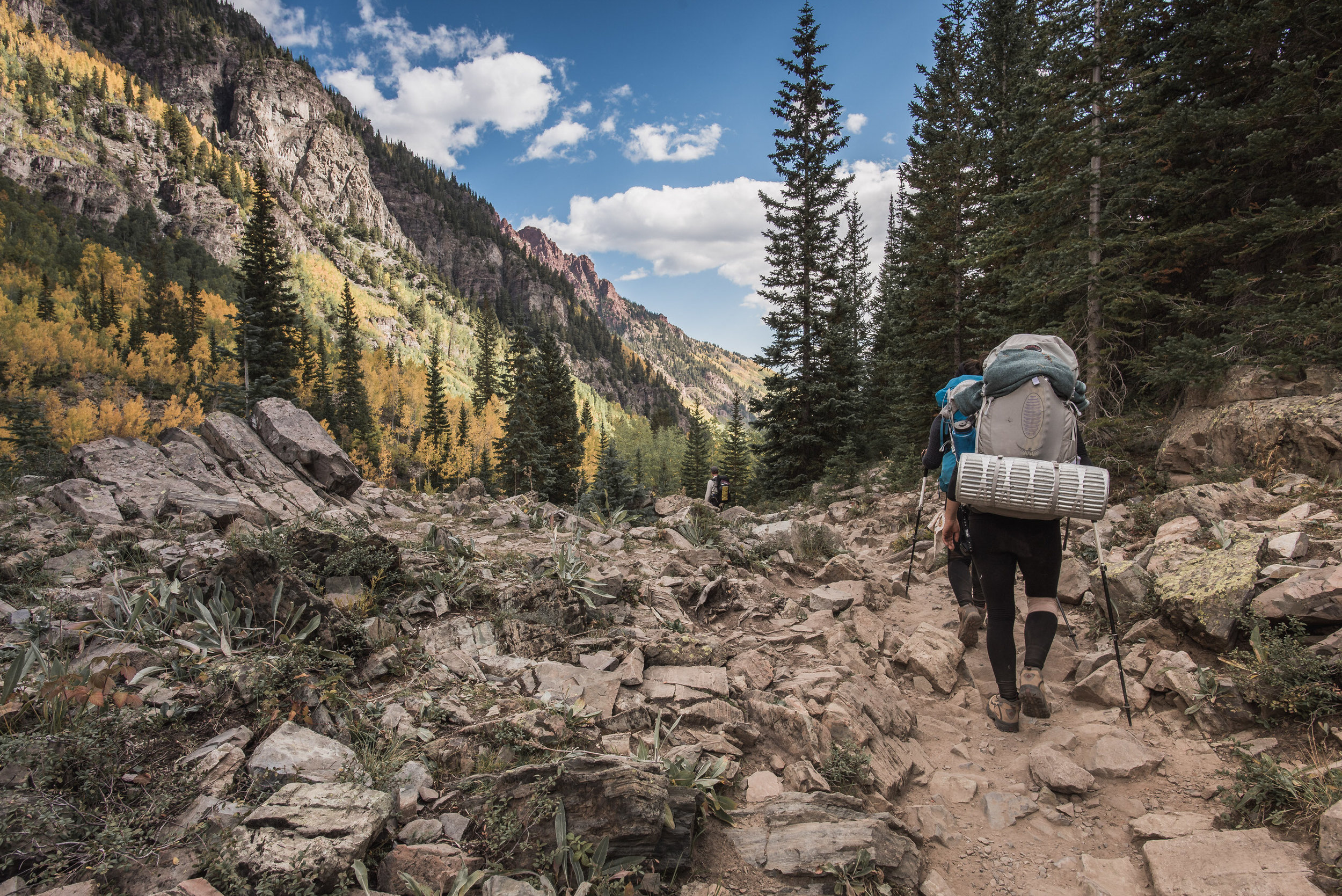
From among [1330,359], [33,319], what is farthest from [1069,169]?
[33,319]

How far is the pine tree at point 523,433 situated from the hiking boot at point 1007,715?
93.7ft

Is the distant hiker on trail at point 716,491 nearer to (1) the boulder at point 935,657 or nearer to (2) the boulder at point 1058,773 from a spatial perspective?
(1) the boulder at point 935,657

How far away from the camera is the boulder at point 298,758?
2395mm

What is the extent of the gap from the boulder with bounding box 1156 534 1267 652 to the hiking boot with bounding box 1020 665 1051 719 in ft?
3.85

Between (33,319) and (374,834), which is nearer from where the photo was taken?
(374,834)

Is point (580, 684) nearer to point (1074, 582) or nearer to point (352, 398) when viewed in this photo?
point (1074, 582)

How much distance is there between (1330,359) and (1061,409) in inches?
260

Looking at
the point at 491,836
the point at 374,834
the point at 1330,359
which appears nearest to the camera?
the point at 374,834

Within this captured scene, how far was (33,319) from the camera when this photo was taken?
63125 millimetres

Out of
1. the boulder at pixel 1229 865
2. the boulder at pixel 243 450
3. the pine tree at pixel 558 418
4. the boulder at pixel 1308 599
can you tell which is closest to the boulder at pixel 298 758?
the boulder at pixel 1229 865

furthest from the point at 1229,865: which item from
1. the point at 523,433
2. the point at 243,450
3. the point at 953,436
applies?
the point at 523,433

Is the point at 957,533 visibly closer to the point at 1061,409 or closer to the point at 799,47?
the point at 1061,409

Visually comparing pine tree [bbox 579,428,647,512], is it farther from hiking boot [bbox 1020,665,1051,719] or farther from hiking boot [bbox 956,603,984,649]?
hiking boot [bbox 1020,665,1051,719]

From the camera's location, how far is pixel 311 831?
2104 mm
